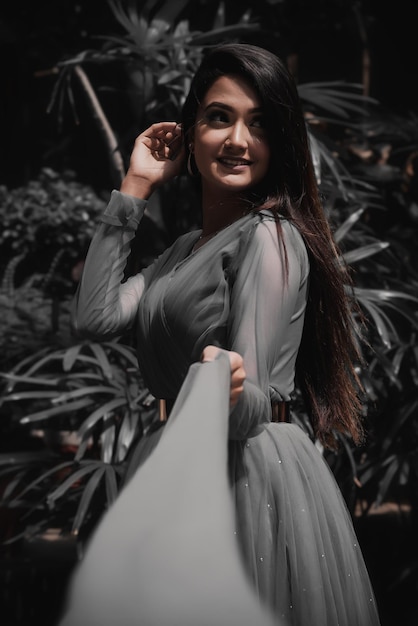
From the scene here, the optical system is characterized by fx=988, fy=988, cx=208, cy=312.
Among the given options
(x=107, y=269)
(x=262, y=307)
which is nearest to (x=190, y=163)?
(x=107, y=269)

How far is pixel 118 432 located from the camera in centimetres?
269

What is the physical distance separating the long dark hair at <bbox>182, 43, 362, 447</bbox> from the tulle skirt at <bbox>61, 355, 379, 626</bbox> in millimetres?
169

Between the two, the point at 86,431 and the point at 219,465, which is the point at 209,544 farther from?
the point at 86,431

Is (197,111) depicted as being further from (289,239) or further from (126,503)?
(126,503)

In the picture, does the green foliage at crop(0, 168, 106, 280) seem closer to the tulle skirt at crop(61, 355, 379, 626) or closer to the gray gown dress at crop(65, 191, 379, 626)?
the gray gown dress at crop(65, 191, 379, 626)

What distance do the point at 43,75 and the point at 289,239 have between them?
255 cm

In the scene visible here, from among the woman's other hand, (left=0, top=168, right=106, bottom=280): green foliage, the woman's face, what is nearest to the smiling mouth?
the woman's face

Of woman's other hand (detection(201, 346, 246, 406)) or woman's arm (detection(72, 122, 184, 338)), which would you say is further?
woman's arm (detection(72, 122, 184, 338))

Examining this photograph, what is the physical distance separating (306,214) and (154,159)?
0.24m

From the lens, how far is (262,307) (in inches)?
47.6

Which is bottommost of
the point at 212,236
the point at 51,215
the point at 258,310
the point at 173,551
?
the point at 173,551

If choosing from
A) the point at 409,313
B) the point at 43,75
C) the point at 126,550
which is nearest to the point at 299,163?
the point at 126,550

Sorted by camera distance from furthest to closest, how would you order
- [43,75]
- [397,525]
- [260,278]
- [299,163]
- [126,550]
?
1. [43,75]
2. [397,525]
3. [299,163]
4. [260,278]
5. [126,550]

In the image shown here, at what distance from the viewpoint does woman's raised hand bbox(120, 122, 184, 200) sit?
1390 millimetres
